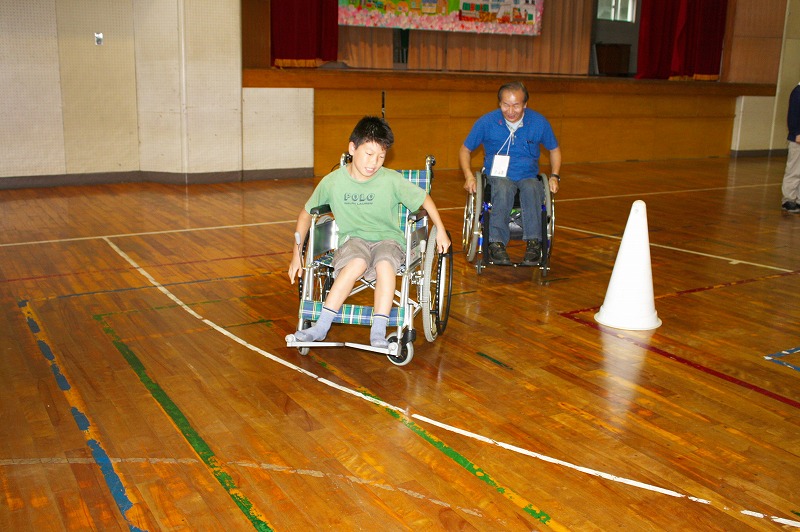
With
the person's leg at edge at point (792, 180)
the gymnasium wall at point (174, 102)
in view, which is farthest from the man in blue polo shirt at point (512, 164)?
the gymnasium wall at point (174, 102)

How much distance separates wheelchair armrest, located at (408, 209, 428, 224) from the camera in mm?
3021

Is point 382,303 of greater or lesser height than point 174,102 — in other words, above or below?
below

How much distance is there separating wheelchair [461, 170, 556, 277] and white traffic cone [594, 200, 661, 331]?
0.61 m

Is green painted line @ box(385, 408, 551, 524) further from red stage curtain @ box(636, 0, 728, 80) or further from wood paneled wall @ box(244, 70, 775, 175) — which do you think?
red stage curtain @ box(636, 0, 728, 80)

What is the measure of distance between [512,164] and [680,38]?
6631 mm

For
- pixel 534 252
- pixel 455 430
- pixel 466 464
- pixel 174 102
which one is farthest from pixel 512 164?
pixel 174 102

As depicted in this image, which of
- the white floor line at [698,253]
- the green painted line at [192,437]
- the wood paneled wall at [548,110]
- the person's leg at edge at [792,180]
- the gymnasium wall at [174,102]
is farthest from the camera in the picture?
the wood paneled wall at [548,110]

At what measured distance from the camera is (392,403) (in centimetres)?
261

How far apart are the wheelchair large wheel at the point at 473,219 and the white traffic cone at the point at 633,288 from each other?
2.78 feet

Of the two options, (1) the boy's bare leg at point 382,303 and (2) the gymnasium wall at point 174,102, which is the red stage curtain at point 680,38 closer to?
(2) the gymnasium wall at point 174,102

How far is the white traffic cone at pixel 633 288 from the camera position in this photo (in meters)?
3.43

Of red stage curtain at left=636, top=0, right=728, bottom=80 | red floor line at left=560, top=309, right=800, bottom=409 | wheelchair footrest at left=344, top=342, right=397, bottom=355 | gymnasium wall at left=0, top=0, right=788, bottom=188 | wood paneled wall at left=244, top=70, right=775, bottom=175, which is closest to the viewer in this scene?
red floor line at left=560, top=309, right=800, bottom=409

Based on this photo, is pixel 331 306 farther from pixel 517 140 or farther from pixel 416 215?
pixel 517 140

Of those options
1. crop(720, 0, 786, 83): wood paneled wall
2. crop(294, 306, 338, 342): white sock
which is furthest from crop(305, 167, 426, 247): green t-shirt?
crop(720, 0, 786, 83): wood paneled wall
